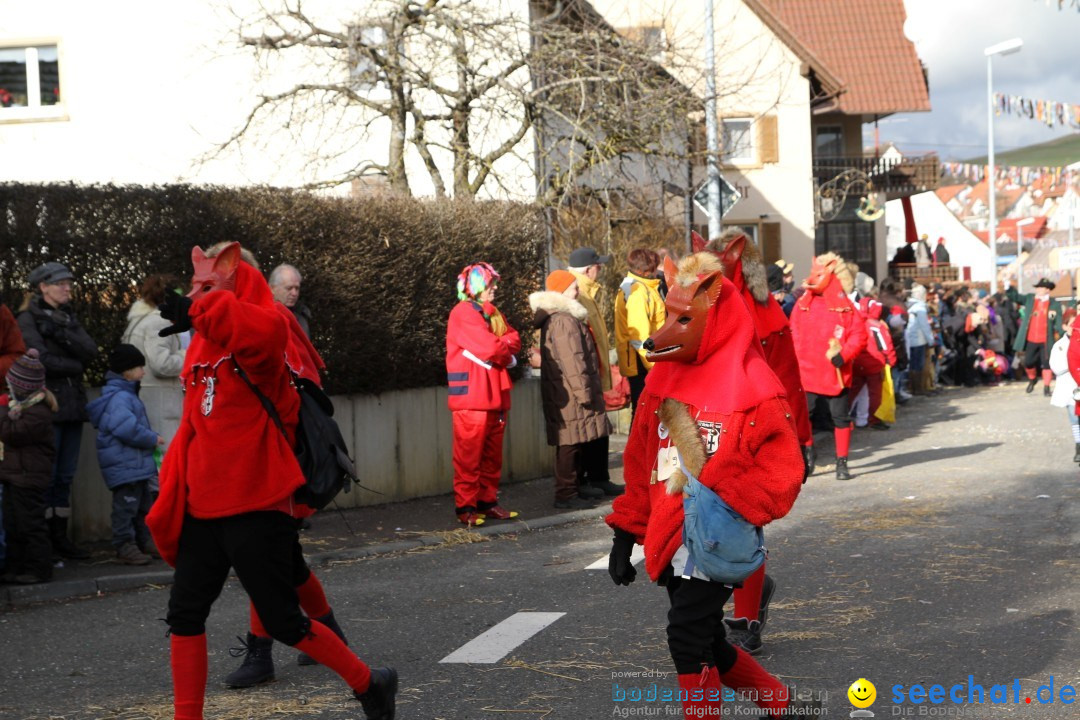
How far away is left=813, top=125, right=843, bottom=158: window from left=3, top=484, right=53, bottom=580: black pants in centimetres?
3865

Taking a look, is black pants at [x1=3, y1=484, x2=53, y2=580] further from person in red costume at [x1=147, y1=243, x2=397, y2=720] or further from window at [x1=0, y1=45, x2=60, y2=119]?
window at [x1=0, y1=45, x2=60, y2=119]

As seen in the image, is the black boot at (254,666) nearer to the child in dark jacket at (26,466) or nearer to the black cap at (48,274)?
the child in dark jacket at (26,466)

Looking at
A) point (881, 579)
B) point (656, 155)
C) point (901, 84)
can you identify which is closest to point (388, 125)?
point (656, 155)

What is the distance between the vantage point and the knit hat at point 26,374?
335 inches

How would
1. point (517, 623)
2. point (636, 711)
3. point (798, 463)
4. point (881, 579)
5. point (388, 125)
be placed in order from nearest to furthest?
1. point (798, 463)
2. point (636, 711)
3. point (517, 623)
4. point (881, 579)
5. point (388, 125)

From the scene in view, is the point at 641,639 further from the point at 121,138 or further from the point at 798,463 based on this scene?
the point at 121,138

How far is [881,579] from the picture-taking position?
8078 millimetres

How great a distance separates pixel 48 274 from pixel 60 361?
56 cm

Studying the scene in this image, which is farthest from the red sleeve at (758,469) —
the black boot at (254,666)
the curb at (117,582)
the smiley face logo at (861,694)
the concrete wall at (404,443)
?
the concrete wall at (404,443)

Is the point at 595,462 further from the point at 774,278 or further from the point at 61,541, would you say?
the point at 61,541

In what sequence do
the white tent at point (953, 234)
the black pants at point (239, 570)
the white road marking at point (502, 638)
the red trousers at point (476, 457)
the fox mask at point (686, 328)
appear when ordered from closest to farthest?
the fox mask at point (686, 328), the black pants at point (239, 570), the white road marking at point (502, 638), the red trousers at point (476, 457), the white tent at point (953, 234)

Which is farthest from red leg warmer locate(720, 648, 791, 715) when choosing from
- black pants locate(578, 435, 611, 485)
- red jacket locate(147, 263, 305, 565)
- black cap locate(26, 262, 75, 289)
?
black pants locate(578, 435, 611, 485)

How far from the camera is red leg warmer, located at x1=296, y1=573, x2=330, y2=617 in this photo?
19.2ft

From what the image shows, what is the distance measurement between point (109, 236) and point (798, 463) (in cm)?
662
